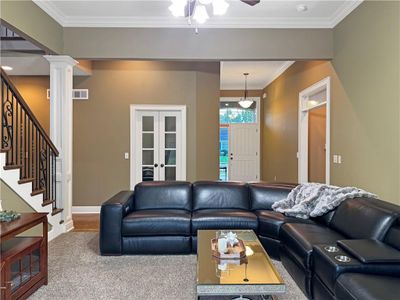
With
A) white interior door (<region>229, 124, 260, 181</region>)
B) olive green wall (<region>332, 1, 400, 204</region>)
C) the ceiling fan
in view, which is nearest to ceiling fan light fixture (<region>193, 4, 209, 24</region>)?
the ceiling fan

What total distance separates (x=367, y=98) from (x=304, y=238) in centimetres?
213

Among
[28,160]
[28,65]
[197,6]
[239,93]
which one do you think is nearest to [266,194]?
[197,6]

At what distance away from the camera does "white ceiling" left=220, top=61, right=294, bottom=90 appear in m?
7.09

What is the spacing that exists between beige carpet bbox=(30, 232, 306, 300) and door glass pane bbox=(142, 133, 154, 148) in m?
2.81

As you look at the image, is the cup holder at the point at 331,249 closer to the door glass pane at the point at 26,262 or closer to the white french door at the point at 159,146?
the door glass pane at the point at 26,262

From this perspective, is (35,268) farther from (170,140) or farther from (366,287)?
(170,140)

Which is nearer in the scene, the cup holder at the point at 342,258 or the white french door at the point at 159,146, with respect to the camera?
the cup holder at the point at 342,258

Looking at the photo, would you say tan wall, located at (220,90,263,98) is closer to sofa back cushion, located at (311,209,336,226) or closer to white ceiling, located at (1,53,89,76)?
white ceiling, located at (1,53,89,76)

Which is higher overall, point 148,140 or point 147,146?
point 148,140

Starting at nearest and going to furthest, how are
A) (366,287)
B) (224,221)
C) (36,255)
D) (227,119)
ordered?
(366,287), (36,255), (224,221), (227,119)

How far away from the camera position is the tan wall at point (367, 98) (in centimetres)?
328

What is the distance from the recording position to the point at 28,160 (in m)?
3.89

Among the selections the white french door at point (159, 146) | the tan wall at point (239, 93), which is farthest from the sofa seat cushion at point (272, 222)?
Answer: the tan wall at point (239, 93)

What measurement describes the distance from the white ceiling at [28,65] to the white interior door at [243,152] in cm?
518
